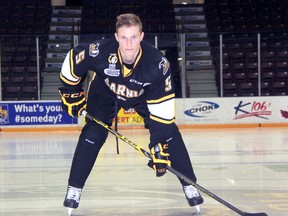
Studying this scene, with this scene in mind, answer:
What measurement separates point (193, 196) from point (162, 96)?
63 centimetres

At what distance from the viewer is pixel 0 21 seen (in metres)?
14.5

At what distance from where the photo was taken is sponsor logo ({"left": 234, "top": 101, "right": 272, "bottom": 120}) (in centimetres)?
1097

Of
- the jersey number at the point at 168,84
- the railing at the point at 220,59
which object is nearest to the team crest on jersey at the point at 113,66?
the jersey number at the point at 168,84

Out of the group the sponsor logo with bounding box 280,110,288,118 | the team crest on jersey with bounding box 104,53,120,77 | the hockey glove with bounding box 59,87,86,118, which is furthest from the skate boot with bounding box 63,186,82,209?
the sponsor logo with bounding box 280,110,288,118

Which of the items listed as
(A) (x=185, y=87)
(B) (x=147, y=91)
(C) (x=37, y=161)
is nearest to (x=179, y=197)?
(B) (x=147, y=91)

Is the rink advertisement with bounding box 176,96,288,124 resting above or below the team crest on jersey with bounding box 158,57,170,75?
below

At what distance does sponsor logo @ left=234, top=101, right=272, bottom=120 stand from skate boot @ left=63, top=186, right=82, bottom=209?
790cm

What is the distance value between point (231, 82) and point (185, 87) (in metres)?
1.33

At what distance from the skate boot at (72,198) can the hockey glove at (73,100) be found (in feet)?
1.41

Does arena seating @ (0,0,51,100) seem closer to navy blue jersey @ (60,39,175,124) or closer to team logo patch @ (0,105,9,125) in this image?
team logo patch @ (0,105,9,125)

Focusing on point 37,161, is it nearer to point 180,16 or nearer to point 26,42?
point 26,42

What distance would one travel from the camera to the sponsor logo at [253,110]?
36.0 ft

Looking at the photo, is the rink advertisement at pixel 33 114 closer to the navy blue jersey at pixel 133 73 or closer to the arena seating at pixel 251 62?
the arena seating at pixel 251 62

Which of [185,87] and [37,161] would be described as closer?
[37,161]
